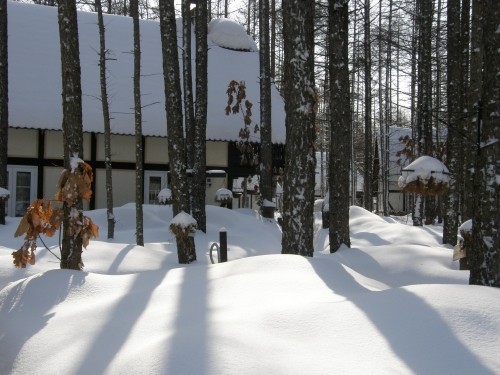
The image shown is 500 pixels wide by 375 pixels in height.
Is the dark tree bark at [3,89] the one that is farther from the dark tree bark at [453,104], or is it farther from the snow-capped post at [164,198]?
the dark tree bark at [453,104]

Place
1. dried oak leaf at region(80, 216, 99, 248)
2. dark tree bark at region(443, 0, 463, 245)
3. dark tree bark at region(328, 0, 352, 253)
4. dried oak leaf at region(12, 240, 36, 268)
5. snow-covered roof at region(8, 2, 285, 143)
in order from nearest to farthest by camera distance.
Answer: dried oak leaf at region(12, 240, 36, 268)
dried oak leaf at region(80, 216, 99, 248)
dark tree bark at region(328, 0, 352, 253)
dark tree bark at region(443, 0, 463, 245)
snow-covered roof at region(8, 2, 285, 143)

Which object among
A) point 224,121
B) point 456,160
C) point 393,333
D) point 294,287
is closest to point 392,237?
point 456,160

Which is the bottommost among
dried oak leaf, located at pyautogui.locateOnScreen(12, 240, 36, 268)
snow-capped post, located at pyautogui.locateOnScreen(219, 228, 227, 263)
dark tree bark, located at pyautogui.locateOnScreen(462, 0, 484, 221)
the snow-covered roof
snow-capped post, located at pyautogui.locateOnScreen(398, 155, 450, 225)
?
snow-capped post, located at pyautogui.locateOnScreen(219, 228, 227, 263)

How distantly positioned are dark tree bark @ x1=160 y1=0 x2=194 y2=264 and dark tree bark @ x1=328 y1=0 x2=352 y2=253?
2.70 m

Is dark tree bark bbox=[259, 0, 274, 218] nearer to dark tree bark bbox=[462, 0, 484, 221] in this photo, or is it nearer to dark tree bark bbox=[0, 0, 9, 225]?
dark tree bark bbox=[0, 0, 9, 225]

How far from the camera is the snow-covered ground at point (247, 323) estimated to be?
3.01 m

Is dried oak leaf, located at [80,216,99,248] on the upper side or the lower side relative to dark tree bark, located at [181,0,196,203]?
lower

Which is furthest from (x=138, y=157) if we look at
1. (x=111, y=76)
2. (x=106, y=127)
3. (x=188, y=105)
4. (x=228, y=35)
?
(x=228, y=35)

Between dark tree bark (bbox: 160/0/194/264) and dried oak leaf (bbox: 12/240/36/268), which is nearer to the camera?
dried oak leaf (bbox: 12/240/36/268)

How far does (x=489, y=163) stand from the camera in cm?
560

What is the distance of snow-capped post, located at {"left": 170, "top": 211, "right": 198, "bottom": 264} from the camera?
8.92 metres

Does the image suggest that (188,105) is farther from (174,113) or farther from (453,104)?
(453,104)

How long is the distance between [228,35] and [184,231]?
1645 centimetres

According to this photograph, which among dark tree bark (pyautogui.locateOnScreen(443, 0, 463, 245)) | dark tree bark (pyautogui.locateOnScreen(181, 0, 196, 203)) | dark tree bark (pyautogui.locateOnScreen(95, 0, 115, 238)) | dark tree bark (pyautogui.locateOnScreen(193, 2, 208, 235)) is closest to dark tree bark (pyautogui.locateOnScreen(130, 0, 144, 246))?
dark tree bark (pyautogui.locateOnScreen(95, 0, 115, 238))
